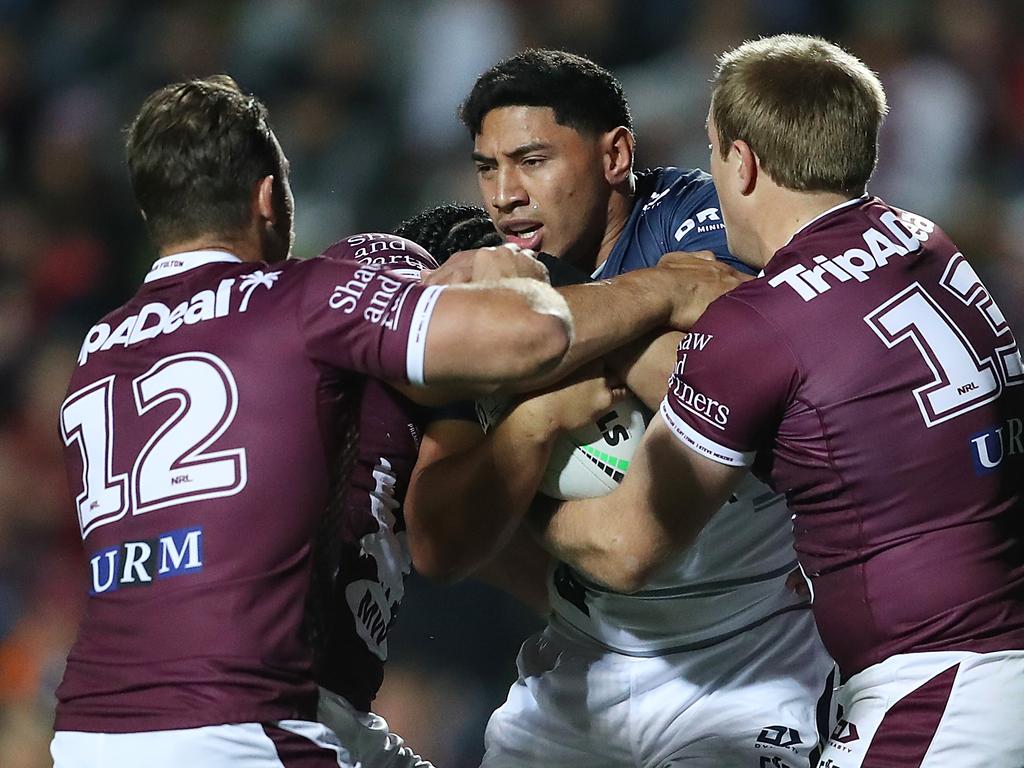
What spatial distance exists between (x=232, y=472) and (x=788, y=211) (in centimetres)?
128

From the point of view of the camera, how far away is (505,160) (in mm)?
3762

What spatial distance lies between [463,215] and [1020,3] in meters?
4.83

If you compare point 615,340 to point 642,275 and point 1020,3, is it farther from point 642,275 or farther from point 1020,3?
point 1020,3

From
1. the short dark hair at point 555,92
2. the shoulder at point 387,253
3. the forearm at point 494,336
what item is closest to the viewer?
the forearm at point 494,336

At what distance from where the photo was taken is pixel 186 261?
283cm

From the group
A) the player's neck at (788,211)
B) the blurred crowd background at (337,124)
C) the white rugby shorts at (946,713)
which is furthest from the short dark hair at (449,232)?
the blurred crowd background at (337,124)

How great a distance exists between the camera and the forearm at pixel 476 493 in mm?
3145

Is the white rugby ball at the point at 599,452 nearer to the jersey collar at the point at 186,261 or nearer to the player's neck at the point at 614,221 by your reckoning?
the player's neck at the point at 614,221

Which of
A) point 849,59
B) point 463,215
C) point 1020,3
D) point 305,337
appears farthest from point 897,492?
point 1020,3

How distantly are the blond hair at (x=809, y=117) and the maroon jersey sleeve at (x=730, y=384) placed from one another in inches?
13.9

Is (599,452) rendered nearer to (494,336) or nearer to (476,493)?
(476,493)

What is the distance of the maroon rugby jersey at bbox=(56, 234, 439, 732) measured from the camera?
8.48 ft

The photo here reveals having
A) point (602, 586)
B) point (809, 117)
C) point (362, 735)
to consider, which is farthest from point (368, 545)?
point (809, 117)

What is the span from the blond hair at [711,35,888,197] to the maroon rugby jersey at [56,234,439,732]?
836 millimetres
